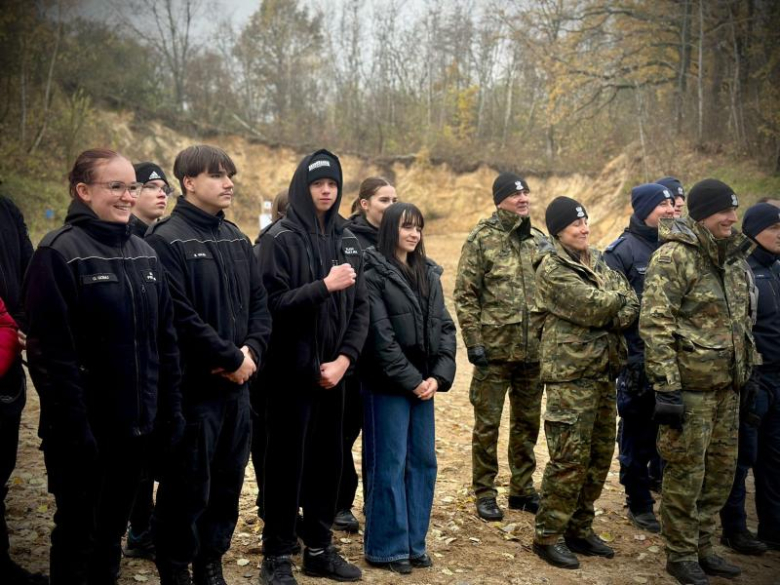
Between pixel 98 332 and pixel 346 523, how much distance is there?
2.66 metres

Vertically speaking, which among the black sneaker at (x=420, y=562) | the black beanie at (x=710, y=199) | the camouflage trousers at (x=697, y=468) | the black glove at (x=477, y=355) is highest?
the black beanie at (x=710, y=199)

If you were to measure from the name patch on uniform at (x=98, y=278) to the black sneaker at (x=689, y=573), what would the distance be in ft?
13.1

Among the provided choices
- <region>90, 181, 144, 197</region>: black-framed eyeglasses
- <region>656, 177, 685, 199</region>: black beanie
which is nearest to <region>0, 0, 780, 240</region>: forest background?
<region>656, 177, 685, 199</region>: black beanie

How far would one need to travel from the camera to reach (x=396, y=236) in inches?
187

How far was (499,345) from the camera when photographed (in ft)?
18.1

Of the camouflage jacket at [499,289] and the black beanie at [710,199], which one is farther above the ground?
the black beanie at [710,199]

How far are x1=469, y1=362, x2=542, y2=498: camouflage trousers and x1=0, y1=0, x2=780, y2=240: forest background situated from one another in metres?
12.6

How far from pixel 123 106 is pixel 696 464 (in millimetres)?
28196

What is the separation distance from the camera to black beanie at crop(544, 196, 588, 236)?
482 centimetres

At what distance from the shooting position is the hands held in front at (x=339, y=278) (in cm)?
403

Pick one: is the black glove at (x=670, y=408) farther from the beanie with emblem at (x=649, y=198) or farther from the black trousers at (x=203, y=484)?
the black trousers at (x=203, y=484)

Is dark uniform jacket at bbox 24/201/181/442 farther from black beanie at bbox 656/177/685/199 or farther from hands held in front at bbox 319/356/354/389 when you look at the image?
black beanie at bbox 656/177/685/199

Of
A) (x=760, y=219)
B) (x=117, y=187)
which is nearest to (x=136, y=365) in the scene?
(x=117, y=187)

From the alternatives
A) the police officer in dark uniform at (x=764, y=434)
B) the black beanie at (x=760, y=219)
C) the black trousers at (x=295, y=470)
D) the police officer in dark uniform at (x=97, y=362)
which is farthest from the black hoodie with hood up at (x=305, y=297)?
the black beanie at (x=760, y=219)
